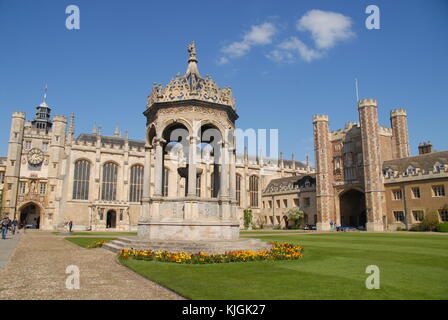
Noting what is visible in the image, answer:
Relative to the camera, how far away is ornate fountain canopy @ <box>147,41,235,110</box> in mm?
15844

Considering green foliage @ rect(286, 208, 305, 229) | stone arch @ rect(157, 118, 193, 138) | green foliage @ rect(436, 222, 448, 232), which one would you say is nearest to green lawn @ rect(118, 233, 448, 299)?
stone arch @ rect(157, 118, 193, 138)

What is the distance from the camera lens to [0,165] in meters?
54.0

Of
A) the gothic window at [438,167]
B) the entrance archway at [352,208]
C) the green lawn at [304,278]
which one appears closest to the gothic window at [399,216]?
the gothic window at [438,167]

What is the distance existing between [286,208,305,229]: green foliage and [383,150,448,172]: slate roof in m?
15.1

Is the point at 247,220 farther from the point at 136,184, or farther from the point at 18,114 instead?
the point at 18,114

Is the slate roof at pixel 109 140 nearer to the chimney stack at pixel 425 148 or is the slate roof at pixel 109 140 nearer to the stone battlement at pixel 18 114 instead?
the stone battlement at pixel 18 114

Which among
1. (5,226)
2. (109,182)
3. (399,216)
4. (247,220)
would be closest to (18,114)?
(109,182)

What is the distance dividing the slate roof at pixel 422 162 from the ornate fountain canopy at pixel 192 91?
35379mm

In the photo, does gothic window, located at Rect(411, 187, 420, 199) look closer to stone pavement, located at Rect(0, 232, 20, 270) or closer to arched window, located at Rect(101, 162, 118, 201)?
stone pavement, located at Rect(0, 232, 20, 270)

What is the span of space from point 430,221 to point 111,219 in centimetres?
4522

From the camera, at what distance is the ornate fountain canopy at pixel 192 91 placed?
15844 mm
